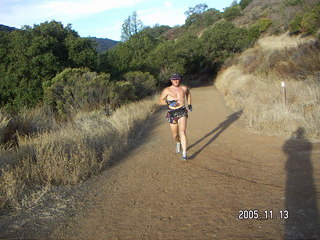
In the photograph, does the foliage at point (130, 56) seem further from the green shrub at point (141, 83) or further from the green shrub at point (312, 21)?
the green shrub at point (312, 21)

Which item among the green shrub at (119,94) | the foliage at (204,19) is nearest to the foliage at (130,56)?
the green shrub at (119,94)

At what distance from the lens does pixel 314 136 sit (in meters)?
7.69

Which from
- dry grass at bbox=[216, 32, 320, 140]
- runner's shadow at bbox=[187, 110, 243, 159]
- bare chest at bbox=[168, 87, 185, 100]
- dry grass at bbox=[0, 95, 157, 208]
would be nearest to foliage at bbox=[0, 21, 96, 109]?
dry grass at bbox=[0, 95, 157, 208]

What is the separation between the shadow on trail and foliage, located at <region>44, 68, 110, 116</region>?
8.97 meters

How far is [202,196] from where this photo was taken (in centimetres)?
470

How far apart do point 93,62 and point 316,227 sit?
51.4ft

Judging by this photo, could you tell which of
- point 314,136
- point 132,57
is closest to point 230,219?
point 314,136

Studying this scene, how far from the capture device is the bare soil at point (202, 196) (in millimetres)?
3713

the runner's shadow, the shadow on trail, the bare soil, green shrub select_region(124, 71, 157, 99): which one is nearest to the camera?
the shadow on trail

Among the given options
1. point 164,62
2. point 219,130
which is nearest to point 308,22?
point 164,62

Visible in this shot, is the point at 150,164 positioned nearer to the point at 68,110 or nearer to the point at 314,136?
the point at 314,136

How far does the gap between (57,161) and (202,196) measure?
9.07 feet

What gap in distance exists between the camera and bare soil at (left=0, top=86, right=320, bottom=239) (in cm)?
371

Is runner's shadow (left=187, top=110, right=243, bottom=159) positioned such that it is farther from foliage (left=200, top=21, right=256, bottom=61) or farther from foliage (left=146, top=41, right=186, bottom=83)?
foliage (left=200, top=21, right=256, bottom=61)
